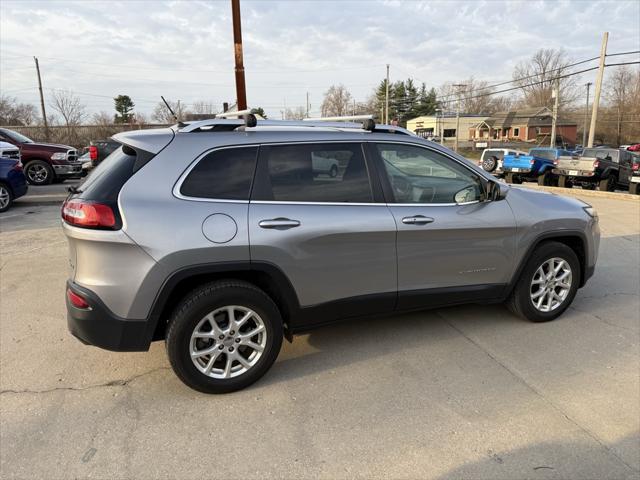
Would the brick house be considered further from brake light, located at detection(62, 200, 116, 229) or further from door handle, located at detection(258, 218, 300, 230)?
brake light, located at detection(62, 200, 116, 229)

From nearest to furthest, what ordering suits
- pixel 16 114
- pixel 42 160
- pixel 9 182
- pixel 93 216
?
pixel 93 216, pixel 9 182, pixel 42 160, pixel 16 114

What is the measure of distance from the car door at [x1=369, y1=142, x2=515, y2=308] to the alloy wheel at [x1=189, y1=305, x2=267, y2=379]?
1.19 meters

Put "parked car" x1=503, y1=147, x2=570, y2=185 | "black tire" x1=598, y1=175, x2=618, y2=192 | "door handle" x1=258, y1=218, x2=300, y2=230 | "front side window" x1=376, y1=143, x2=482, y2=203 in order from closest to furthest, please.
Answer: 1. "door handle" x1=258, y1=218, x2=300, y2=230
2. "front side window" x1=376, y1=143, x2=482, y2=203
3. "black tire" x1=598, y1=175, x2=618, y2=192
4. "parked car" x1=503, y1=147, x2=570, y2=185

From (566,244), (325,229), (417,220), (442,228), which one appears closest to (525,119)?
(566,244)

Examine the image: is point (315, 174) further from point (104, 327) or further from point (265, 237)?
point (104, 327)

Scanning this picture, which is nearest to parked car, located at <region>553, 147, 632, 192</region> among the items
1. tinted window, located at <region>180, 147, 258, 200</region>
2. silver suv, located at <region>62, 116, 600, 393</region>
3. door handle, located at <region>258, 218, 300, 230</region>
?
silver suv, located at <region>62, 116, 600, 393</region>

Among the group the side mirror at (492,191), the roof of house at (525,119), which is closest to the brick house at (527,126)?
the roof of house at (525,119)

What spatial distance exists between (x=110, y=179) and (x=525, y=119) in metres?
79.2

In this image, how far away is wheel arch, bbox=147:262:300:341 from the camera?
9.39 feet

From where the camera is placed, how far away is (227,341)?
303 cm

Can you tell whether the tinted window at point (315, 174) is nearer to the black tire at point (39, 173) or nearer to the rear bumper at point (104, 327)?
the rear bumper at point (104, 327)

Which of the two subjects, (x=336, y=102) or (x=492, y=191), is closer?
(x=492, y=191)

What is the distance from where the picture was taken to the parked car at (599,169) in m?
16.7

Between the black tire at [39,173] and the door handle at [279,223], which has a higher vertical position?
the door handle at [279,223]
